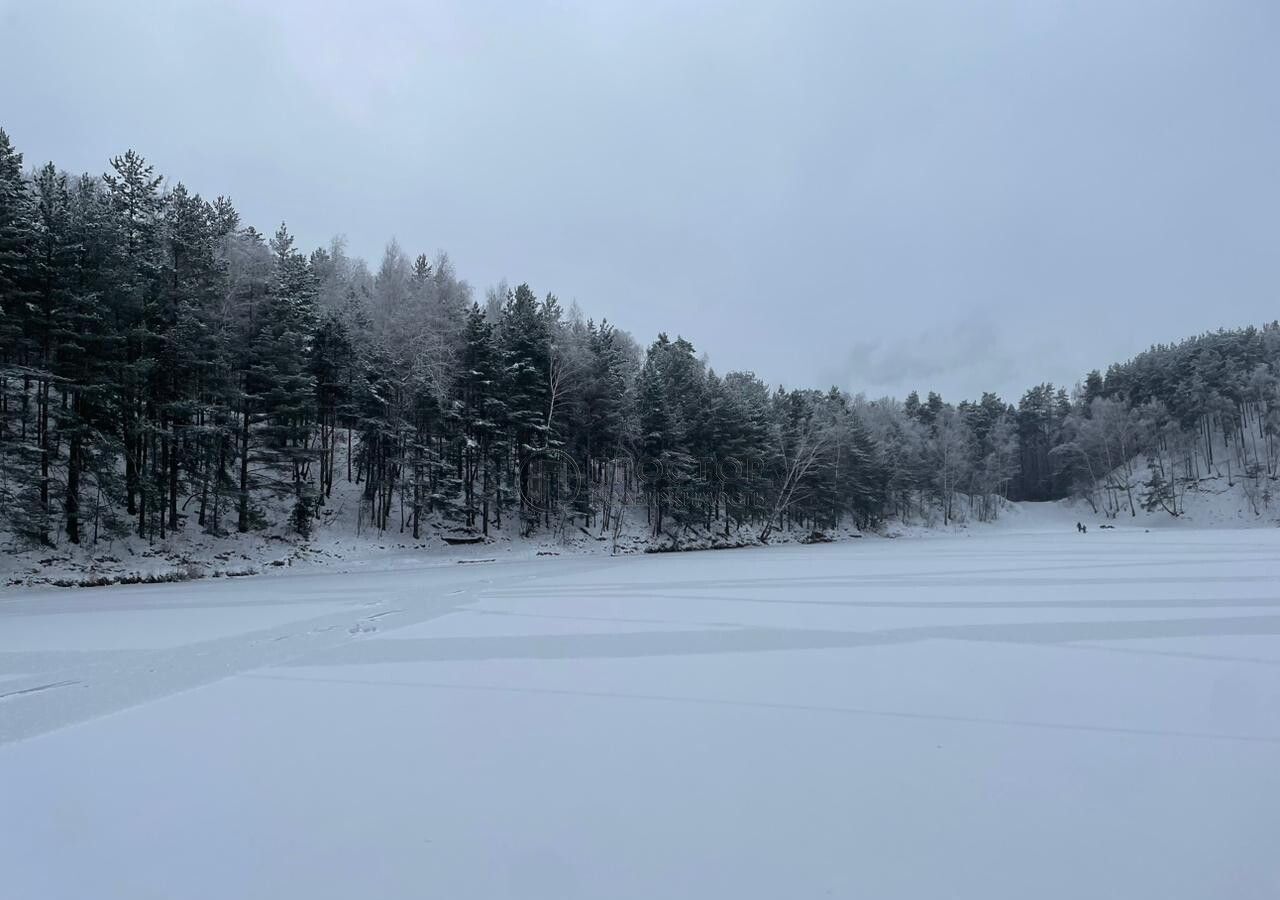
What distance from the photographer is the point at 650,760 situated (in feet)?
13.4

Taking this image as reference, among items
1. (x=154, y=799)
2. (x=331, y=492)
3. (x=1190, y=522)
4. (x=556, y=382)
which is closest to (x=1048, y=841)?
(x=154, y=799)

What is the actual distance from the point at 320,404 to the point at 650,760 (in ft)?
102

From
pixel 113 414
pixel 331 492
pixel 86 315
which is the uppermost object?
pixel 86 315

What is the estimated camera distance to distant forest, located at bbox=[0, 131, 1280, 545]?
64.7 feet

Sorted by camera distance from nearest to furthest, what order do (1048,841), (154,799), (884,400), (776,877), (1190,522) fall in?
(776,877) < (1048,841) < (154,799) < (1190,522) < (884,400)

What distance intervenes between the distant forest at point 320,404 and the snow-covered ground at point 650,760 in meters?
15.9

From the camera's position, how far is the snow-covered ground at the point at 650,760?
2842mm

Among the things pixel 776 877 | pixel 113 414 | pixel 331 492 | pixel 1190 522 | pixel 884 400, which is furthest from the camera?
pixel 884 400

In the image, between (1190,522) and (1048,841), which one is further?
(1190,522)

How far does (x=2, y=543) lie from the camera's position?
1872cm

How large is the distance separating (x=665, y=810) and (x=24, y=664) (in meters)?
8.81

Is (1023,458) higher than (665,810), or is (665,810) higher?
(1023,458)

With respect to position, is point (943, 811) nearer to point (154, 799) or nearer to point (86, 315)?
point (154, 799)
